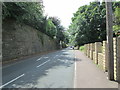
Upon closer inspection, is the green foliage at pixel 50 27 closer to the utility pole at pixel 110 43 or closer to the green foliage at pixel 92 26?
the green foliage at pixel 92 26

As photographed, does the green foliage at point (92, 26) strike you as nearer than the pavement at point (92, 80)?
No

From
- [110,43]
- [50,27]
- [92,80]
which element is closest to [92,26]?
[50,27]

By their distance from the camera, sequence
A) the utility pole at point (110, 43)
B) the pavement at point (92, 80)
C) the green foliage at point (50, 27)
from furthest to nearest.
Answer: the green foliage at point (50, 27)
the utility pole at point (110, 43)
the pavement at point (92, 80)

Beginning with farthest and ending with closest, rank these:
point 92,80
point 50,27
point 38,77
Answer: point 50,27 → point 38,77 → point 92,80

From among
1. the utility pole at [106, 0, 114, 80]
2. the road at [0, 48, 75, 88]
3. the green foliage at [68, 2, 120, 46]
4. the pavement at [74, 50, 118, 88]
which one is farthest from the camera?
the green foliage at [68, 2, 120, 46]

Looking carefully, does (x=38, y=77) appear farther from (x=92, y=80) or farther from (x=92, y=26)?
(x=92, y=26)

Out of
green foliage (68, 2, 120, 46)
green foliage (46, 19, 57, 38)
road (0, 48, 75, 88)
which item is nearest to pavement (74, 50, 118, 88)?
road (0, 48, 75, 88)

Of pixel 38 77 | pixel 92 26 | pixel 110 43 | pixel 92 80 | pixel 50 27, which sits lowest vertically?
pixel 38 77

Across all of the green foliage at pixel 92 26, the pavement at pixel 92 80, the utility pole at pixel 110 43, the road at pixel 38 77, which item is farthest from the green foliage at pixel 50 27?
the utility pole at pixel 110 43

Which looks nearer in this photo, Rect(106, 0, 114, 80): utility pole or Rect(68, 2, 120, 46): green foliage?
Rect(106, 0, 114, 80): utility pole

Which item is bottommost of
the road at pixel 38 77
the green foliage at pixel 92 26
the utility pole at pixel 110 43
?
the road at pixel 38 77

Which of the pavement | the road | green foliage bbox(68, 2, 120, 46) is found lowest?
the road

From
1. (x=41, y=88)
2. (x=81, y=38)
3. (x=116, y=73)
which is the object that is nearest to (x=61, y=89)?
(x=41, y=88)

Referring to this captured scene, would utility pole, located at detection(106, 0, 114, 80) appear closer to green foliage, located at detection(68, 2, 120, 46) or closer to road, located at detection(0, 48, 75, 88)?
road, located at detection(0, 48, 75, 88)
